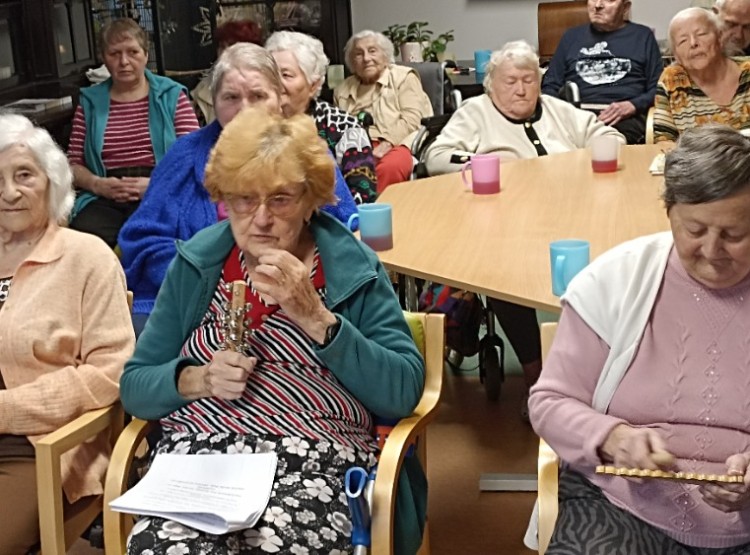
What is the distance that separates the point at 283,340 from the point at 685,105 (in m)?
2.82

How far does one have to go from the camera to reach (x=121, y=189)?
4184 mm

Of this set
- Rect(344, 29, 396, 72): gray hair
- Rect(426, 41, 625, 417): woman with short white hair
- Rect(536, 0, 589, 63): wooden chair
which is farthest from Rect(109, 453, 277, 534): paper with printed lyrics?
Rect(536, 0, 589, 63): wooden chair

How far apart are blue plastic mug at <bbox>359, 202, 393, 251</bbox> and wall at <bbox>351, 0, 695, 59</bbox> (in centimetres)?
512

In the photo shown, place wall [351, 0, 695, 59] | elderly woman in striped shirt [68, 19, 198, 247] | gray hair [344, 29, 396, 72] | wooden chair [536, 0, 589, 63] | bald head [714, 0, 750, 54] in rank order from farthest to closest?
wall [351, 0, 695, 59], wooden chair [536, 0, 589, 63], gray hair [344, 29, 396, 72], bald head [714, 0, 750, 54], elderly woman in striped shirt [68, 19, 198, 247]

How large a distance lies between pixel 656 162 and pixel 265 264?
1922 millimetres

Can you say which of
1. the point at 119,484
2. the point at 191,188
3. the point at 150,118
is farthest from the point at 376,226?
the point at 150,118

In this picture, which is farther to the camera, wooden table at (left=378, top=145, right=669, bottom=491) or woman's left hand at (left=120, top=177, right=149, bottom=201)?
woman's left hand at (left=120, top=177, right=149, bottom=201)

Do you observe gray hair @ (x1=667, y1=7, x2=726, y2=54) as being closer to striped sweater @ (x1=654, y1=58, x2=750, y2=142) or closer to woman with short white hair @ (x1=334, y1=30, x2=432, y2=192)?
striped sweater @ (x1=654, y1=58, x2=750, y2=142)

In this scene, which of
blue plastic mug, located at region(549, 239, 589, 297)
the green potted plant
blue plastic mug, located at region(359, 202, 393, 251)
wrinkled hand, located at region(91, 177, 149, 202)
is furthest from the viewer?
the green potted plant

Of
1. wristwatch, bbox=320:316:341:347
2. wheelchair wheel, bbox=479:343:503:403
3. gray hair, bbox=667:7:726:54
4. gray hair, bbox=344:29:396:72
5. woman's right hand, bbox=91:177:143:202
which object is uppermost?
gray hair, bbox=667:7:726:54

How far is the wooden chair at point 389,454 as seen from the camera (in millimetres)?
1868

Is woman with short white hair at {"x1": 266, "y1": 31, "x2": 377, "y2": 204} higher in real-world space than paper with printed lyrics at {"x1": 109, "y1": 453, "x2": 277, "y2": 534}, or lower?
higher

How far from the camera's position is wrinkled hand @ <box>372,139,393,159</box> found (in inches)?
206

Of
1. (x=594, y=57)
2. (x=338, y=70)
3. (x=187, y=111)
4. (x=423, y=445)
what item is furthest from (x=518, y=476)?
(x=338, y=70)
